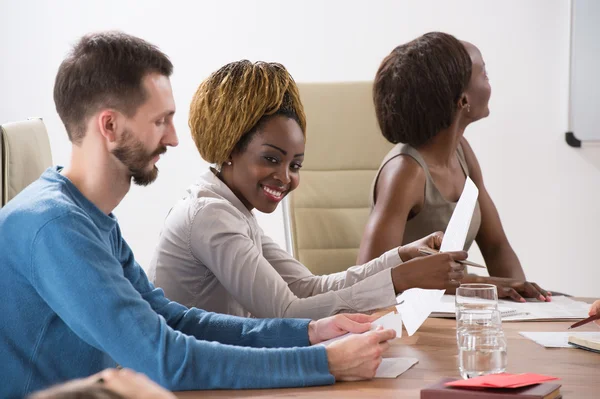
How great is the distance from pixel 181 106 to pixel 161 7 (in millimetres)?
501

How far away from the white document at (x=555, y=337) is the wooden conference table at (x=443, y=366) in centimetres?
1

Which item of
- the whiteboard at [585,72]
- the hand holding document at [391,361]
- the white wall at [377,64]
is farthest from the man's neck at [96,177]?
the whiteboard at [585,72]

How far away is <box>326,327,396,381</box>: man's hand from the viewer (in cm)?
126

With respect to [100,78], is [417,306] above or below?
below

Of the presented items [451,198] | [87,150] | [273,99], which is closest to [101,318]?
[87,150]

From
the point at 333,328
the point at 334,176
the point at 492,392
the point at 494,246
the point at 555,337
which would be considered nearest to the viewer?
the point at 492,392

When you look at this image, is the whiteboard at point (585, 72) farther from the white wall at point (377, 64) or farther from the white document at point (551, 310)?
the white document at point (551, 310)

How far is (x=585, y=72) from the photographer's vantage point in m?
3.80

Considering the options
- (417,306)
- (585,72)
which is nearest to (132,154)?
(417,306)

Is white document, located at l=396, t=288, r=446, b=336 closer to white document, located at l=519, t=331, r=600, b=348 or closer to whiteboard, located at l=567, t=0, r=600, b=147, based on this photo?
white document, located at l=519, t=331, r=600, b=348

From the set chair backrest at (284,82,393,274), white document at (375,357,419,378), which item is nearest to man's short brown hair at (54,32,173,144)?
white document at (375,357,419,378)

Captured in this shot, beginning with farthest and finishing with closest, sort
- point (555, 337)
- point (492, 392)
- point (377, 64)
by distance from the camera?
1. point (377, 64)
2. point (555, 337)
3. point (492, 392)

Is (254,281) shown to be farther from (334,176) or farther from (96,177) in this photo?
(334,176)

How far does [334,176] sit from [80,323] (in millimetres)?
1708
